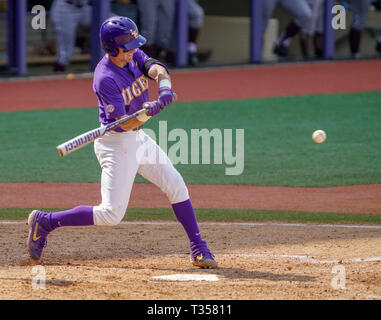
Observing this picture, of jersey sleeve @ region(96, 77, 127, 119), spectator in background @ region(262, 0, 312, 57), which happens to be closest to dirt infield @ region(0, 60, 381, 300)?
jersey sleeve @ region(96, 77, 127, 119)

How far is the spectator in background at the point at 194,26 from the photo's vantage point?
17469 millimetres

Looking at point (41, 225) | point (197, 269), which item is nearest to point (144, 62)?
point (41, 225)

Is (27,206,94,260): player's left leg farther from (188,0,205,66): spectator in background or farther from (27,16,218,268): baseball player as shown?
(188,0,205,66): spectator in background

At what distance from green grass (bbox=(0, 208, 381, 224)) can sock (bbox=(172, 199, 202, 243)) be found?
1735 mm

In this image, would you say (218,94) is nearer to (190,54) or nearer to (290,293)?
(190,54)

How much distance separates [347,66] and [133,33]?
1297 centimetres

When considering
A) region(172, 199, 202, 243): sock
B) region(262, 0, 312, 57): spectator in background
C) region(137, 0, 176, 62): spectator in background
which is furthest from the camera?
region(262, 0, 312, 57): spectator in background

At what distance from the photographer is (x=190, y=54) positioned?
17.9 metres

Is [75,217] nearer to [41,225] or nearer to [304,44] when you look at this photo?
[41,225]

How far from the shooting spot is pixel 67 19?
52.2 feet

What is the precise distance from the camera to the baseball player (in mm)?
5945

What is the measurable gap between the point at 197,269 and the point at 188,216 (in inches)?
15.1

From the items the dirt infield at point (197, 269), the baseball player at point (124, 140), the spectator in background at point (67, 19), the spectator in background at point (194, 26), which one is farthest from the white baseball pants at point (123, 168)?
the spectator in background at point (194, 26)
